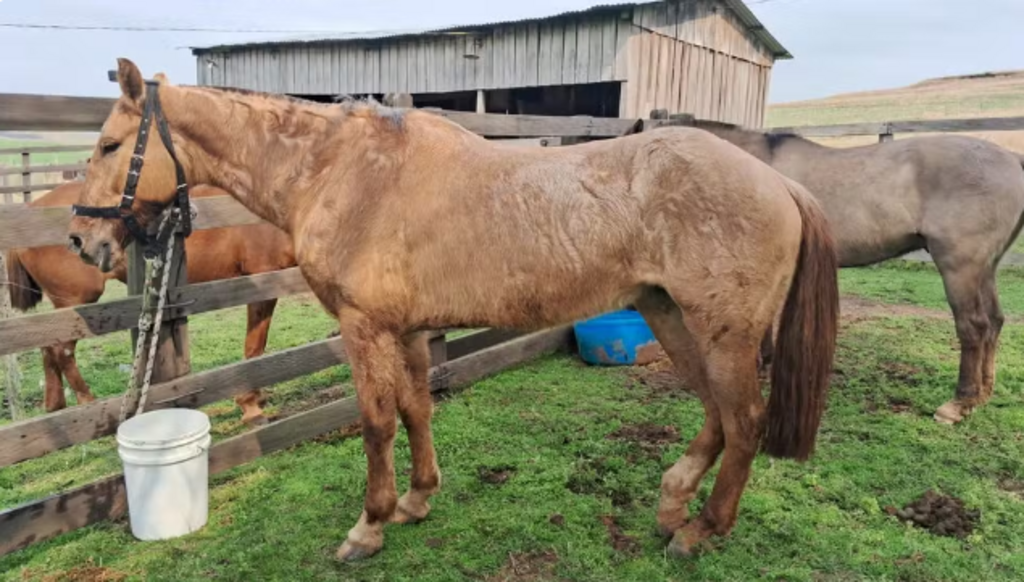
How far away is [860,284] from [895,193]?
4509mm

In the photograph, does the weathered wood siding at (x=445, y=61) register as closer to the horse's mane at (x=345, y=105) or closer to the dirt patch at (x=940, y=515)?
the horse's mane at (x=345, y=105)

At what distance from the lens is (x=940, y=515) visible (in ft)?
10.5

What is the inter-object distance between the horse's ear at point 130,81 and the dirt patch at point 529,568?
2.60m

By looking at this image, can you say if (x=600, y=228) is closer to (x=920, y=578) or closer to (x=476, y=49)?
(x=920, y=578)

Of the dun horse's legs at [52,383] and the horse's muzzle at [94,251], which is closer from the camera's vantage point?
the horse's muzzle at [94,251]

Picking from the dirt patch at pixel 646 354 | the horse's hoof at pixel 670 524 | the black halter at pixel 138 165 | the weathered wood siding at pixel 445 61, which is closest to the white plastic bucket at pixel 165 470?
the black halter at pixel 138 165

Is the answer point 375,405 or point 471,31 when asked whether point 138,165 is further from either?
point 471,31

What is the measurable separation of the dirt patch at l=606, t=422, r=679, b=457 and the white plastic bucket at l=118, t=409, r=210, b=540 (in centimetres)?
245

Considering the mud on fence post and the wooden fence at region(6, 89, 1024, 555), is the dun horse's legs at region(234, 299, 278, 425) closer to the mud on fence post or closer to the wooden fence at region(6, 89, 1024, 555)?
the wooden fence at region(6, 89, 1024, 555)

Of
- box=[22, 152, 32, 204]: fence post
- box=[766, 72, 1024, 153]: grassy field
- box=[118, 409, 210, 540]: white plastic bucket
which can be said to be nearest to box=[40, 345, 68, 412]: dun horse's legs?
box=[118, 409, 210, 540]: white plastic bucket

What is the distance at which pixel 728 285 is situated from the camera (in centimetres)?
259

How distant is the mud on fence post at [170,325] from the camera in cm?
335

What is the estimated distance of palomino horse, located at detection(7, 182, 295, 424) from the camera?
14.7 feet

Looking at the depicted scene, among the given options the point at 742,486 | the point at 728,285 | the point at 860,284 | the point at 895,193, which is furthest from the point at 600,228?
the point at 860,284
